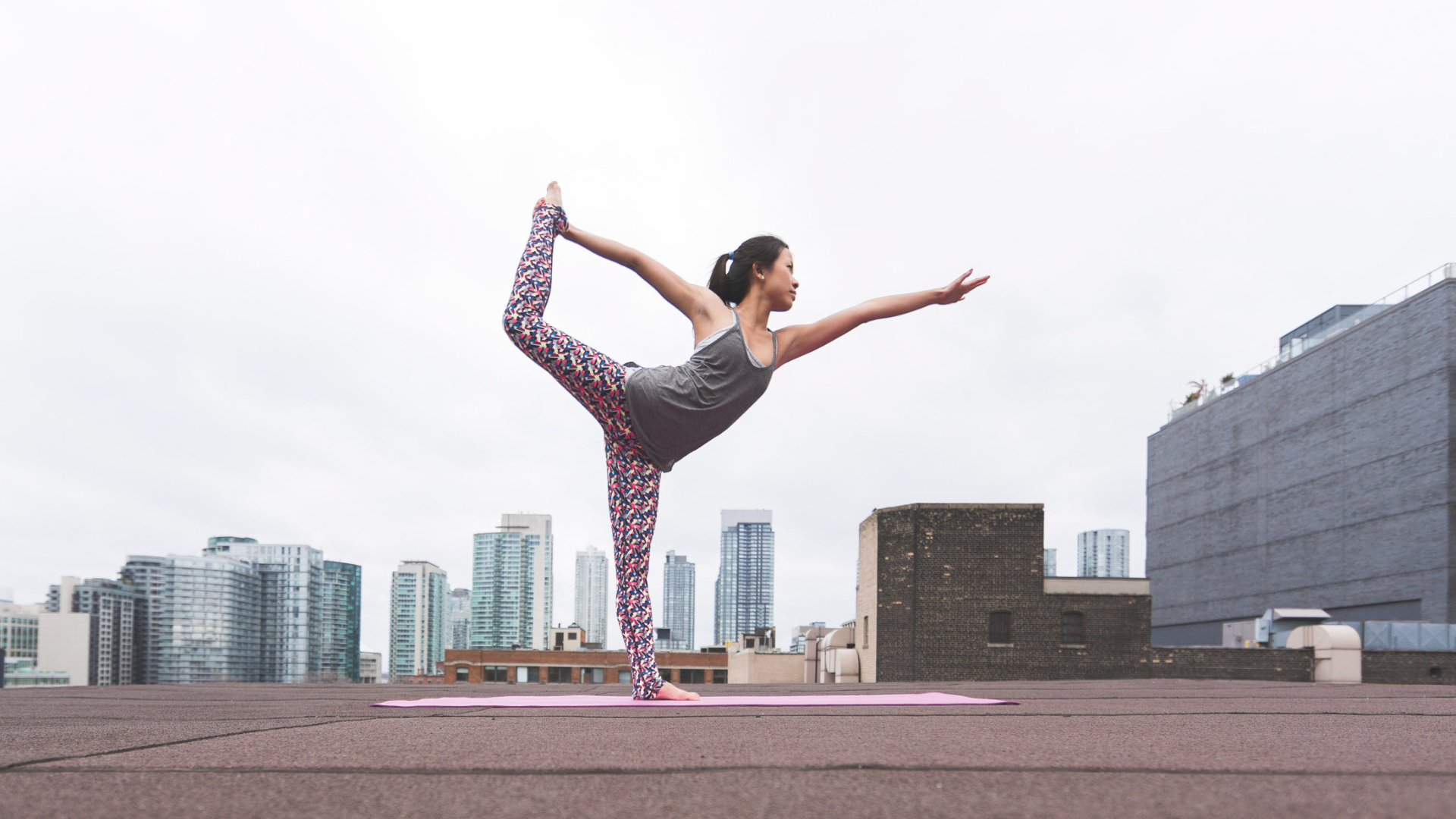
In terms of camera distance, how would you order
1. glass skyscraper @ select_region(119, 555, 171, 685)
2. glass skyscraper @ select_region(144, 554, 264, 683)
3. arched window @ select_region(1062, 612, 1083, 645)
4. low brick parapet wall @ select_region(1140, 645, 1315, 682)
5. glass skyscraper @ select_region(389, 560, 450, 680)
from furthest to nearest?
glass skyscraper @ select_region(389, 560, 450, 680)
glass skyscraper @ select_region(144, 554, 264, 683)
glass skyscraper @ select_region(119, 555, 171, 685)
arched window @ select_region(1062, 612, 1083, 645)
low brick parapet wall @ select_region(1140, 645, 1315, 682)

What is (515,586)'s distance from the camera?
165 m

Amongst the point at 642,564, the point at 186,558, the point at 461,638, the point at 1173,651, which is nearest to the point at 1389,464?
the point at 1173,651

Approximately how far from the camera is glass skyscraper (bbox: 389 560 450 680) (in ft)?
544

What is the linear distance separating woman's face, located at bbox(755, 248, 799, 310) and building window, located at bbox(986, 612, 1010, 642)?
2507 cm

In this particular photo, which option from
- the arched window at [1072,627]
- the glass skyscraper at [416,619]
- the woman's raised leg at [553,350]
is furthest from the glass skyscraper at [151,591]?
the woman's raised leg at [553,350]

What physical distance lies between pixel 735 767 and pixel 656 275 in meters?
3.01

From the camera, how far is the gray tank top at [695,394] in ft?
13.6

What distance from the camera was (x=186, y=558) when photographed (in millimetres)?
119500

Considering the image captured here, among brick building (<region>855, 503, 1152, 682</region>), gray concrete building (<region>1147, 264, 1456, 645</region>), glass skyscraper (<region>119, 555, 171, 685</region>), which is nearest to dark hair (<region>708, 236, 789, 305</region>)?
brick building (<region>855, 503, 1152, 682</region>)

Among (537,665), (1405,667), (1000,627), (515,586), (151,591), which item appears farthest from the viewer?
(515,586)

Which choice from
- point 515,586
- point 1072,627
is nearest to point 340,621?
point 515,586

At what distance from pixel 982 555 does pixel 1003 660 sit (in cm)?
294

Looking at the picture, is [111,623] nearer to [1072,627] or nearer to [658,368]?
[1072,627]

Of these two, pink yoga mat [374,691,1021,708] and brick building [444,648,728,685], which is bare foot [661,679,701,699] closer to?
pink yoga mat [374,691,1021,708]
